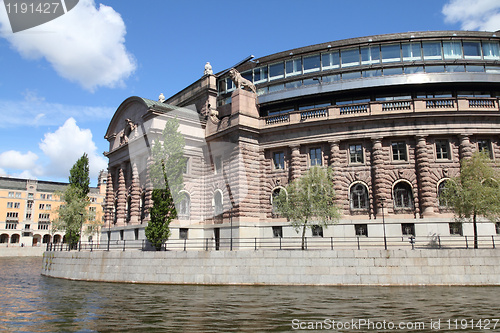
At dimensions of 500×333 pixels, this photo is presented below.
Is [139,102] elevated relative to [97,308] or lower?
elevated

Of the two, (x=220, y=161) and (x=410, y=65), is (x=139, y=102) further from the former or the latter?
(x=410, y=65)

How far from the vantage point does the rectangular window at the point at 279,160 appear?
117 ft

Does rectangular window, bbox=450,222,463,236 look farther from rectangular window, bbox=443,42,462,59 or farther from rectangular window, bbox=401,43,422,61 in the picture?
rectangular window, bbox=443,42,462,59

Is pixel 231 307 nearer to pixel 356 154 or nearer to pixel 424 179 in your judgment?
pixel 356 154

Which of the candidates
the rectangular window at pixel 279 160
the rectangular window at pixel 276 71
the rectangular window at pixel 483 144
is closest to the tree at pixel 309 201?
the rectangular window at pixel 279 160

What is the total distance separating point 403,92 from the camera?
3494 centimetres

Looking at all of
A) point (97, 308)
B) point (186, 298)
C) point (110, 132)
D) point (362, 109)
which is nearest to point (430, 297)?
point (186, 298)

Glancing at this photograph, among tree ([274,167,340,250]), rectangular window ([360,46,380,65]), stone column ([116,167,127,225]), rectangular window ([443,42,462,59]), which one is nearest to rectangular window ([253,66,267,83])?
rectangular window ([360,46,380,65])

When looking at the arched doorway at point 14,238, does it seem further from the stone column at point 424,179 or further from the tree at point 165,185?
the stone column at point 424,179

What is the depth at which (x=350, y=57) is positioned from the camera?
3688cm

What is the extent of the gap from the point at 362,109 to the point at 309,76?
7665 mm

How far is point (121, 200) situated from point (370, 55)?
108 ft

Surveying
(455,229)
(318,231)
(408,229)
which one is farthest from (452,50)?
(318,231)

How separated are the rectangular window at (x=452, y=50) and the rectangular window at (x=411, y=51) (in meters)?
2.49
